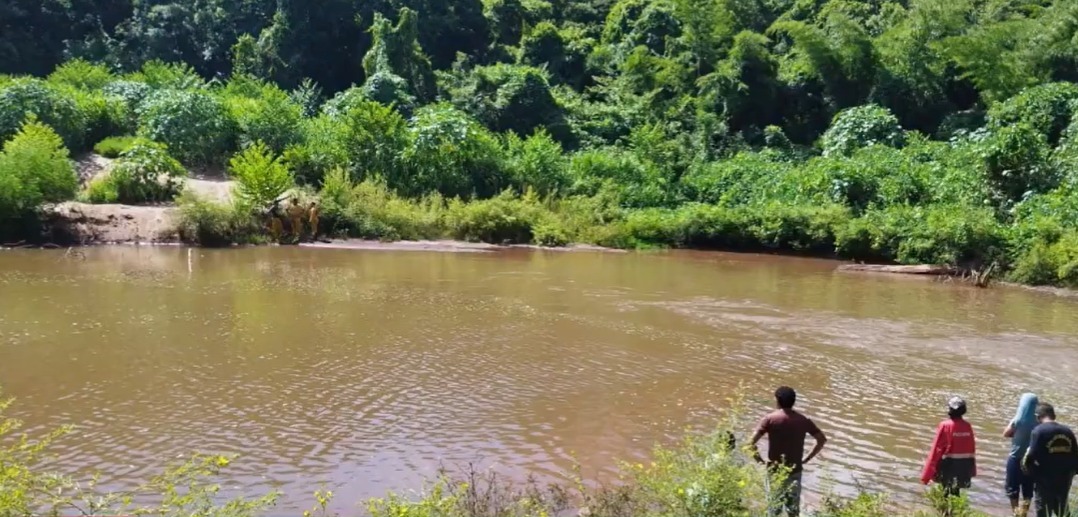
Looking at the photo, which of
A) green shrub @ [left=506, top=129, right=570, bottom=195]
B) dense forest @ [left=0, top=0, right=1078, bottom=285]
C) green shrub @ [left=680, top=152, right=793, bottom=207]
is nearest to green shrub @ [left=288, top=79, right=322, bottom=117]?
dense forest @ [left=0, top=0, right=1078, bottom=285]

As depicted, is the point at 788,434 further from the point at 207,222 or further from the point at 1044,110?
the point at 1044,110

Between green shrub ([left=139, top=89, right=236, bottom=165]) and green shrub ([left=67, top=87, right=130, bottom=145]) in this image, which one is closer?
green shrub ([left=139, top=89, right=236, bottom=165])

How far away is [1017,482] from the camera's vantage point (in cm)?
783

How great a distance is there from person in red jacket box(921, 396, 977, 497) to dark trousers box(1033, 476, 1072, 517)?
52 cm

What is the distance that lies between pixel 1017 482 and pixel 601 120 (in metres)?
37.3

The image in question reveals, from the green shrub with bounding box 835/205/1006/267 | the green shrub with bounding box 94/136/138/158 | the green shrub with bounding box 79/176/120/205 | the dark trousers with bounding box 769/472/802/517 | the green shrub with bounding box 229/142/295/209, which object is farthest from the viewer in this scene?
the green shrub with bounding box 94/136/138/158

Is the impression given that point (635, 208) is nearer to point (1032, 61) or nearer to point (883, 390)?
point (1032, 61)

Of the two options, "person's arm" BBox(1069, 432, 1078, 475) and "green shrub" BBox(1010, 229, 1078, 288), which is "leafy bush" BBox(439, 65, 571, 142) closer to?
"green shrub" BBox(1010, 229, 1078, 288)

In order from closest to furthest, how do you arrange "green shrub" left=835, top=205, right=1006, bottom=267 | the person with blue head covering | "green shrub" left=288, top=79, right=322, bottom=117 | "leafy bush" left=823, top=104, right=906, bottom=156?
the person with blue head covering → "green shrub" left=835, top=205, right=1006, bottom=267 → "leafy bush" left=823, top=104, right=906, bottom=156 → "green shrub" left=288, top=79, right=322, bottom=117

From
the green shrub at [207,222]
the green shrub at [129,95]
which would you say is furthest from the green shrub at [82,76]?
the green shrub at [207,222]

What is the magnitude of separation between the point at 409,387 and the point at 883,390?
6.81 m

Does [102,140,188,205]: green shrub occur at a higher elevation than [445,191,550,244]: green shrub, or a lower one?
higher

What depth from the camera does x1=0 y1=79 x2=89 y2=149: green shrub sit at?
31.9m

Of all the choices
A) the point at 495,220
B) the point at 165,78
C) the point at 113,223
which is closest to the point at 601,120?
the point at 495,220
